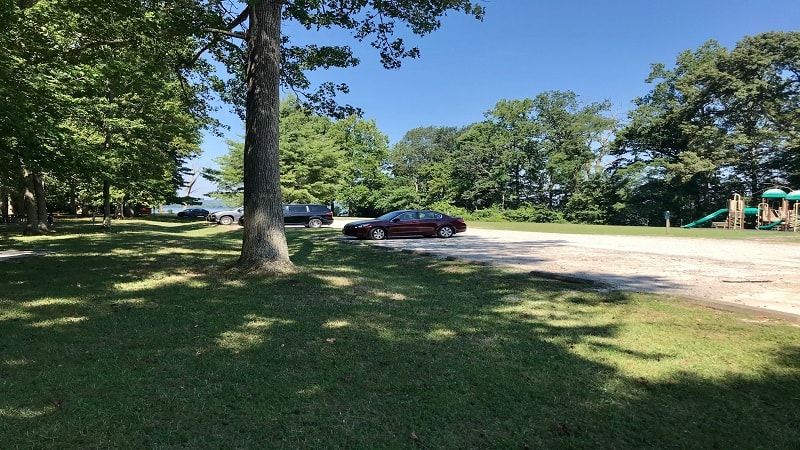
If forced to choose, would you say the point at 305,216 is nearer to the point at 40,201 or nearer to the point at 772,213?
the point at 40,201

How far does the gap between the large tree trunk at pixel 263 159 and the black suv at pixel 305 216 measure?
22.1m

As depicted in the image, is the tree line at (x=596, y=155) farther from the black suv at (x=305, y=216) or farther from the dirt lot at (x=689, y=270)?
the dirt lot at (x=689, y=270)

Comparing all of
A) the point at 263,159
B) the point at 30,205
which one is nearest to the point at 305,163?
the point at 30,205

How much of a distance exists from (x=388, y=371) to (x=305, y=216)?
2839 cm

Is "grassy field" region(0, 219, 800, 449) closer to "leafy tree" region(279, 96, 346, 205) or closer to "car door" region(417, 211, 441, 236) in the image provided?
"car door" region(417, 211, 441, 236)

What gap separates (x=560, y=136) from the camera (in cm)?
6144

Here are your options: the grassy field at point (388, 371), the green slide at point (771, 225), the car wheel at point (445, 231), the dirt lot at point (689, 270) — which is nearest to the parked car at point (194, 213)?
the car wheel at point (445, 231)

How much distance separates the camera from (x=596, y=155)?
58.6m

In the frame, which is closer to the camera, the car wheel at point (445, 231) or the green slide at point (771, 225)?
the car wheel at point (445, 231)

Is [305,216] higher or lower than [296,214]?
lower

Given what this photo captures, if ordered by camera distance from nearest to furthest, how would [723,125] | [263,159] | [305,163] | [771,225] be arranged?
[263,159] < [771,225] < [723,125] < [305,163]

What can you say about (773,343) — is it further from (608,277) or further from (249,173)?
(249,173)

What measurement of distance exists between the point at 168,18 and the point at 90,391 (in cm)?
865

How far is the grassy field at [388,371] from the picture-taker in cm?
294
